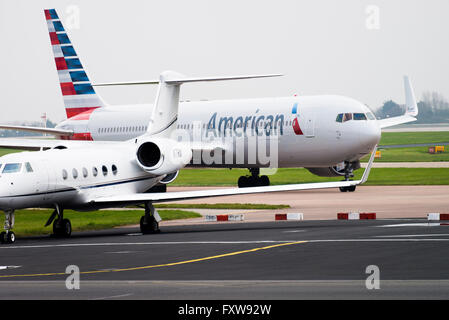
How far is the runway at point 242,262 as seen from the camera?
53.4 ft

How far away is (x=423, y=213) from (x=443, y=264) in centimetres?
1541

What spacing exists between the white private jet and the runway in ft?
3.53

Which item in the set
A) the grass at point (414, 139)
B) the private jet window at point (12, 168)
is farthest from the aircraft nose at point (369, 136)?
the grass at point (414, 139)

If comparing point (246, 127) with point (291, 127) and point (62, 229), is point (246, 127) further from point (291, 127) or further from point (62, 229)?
point (62, 229)

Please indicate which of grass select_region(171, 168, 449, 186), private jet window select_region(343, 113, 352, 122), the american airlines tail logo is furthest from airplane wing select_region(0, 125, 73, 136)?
private jet window select_region(343, 113, 352, 122)

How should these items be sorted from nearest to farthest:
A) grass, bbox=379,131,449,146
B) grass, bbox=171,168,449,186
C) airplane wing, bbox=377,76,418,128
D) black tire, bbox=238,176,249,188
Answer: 1. black tire, bbox=238,176,249,188
2. grass, bbox=171,168,449,186
3. airplane wing, bbox=377,76,418,128
4. grass, bbox=379,131,449,146

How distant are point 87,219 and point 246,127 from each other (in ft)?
53.6

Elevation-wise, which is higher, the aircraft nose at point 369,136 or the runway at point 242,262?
the aircraft nose at point 369,136

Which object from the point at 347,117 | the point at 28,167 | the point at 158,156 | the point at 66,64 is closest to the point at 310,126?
the point at 347,117

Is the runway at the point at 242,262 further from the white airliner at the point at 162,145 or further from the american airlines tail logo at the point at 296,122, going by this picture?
the american airlines tail logo at the point at 296,122

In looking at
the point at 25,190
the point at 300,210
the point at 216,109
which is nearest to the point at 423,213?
the point at 300,210

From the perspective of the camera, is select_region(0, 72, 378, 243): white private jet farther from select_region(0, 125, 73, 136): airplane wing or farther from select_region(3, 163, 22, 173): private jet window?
select_region(0, 125, 73, 136): airplane wing

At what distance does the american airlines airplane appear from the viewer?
4909 cm
